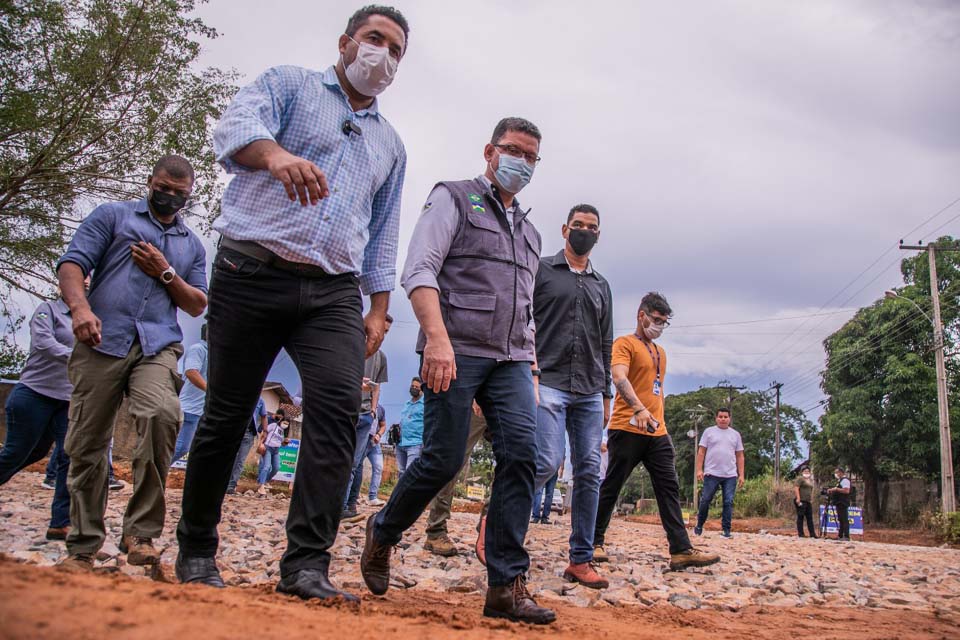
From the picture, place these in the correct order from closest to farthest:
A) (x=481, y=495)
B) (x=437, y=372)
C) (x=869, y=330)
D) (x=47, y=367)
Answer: (x=437, y=372)
(x=47, y=367)
(x=481, y=495)
(x=869, y=330)

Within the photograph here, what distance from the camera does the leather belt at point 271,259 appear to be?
2.95 meters

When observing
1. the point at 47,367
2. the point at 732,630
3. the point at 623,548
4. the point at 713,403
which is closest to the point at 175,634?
the point at 732,630

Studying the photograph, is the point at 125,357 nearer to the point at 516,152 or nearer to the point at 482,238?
the point at 482,238

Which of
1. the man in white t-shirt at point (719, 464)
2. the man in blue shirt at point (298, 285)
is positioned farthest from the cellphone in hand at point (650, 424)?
the man in white t-shirt at point (719, 464)

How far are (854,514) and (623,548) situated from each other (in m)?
19.2

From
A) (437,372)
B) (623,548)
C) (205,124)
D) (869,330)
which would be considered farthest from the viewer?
(869,330)

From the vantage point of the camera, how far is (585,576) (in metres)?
4.97

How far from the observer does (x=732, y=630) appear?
12.1 feet

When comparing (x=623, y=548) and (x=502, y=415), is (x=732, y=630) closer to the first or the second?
(x=502, y=415)

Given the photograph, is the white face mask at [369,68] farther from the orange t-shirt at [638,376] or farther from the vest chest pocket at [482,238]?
the orange t-shirt at [638,376]

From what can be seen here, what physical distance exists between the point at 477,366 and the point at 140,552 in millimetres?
2005

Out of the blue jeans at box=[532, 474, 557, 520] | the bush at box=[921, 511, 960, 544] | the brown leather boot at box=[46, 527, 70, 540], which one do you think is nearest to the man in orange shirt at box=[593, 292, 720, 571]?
the brown leather boot at box=[46, 527, 70, 540]

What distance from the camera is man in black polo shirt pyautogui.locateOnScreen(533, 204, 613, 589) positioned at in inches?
202

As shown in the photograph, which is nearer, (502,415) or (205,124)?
(502,415)
